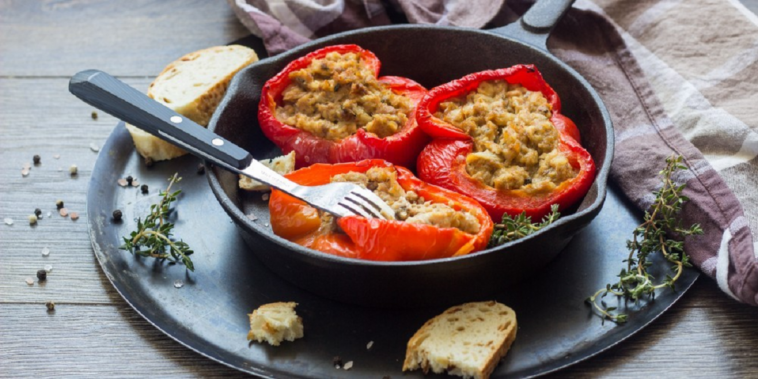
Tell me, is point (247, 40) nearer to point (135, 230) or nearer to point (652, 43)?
→ point (135, 230)

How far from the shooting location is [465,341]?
2.61 metres

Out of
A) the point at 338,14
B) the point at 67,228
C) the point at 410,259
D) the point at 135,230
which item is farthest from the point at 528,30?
the point at 67,228

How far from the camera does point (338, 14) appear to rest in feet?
13.1

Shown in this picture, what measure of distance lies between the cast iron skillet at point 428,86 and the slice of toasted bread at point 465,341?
79mm

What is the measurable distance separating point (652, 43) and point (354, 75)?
4.60ft

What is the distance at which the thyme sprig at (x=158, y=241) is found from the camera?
9.75 feet

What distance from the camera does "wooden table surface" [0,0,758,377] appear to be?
2.70 metres

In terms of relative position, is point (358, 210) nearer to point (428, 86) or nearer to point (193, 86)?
point (428, 86)

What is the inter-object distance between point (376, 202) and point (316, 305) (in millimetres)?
400

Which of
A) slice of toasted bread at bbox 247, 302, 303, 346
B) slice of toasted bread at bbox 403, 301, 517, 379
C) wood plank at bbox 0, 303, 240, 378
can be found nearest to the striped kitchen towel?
slice of toasted bread at bbox 403, 301, 517, 379

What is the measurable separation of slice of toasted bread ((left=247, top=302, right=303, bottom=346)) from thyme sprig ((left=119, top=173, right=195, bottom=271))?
1.20 ft

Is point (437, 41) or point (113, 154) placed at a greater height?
point (437, 41)

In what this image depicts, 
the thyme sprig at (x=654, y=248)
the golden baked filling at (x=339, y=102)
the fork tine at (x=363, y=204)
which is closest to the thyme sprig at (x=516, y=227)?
the thyme sprig at (x=654, y=248)

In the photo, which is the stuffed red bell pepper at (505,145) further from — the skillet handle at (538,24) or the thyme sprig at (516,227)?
the skillet handle at (538,24)
